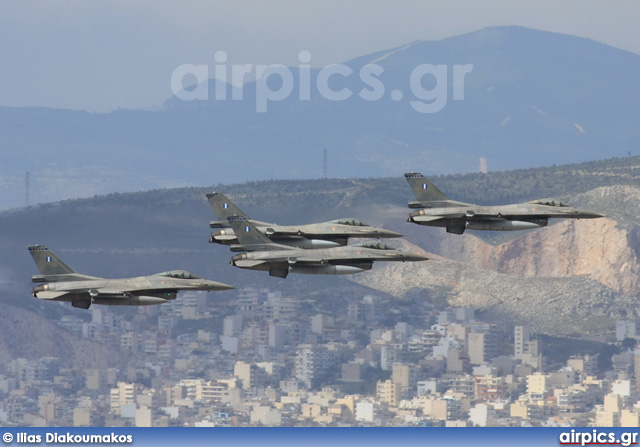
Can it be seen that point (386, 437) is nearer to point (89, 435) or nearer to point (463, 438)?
point (463, 438)

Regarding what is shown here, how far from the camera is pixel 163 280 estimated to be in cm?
16488

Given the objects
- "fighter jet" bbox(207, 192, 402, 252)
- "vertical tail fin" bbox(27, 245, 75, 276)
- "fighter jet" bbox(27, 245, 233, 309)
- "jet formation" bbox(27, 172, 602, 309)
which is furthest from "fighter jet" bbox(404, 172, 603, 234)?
"vertical tail fin" bbox(27, 245, 75, 276)

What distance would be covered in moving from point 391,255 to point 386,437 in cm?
2296

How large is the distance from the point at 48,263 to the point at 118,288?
10.2 meters

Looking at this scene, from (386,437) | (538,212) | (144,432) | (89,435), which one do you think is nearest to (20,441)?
(89,435)

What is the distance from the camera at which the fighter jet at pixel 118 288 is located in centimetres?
16288

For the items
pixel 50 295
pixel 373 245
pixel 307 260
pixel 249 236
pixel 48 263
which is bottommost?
pixel 50 295

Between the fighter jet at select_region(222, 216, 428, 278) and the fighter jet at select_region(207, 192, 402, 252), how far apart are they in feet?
15.2

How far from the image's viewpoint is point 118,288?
163 metres

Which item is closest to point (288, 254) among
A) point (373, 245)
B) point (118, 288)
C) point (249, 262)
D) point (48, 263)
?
point (249, 262)

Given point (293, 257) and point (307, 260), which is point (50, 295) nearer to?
point (293, 257)

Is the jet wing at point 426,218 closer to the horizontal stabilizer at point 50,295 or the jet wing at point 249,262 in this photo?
the jet wing at point 249,262

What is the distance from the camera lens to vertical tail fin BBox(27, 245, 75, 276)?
555 ft

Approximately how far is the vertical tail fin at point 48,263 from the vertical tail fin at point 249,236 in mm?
18031
